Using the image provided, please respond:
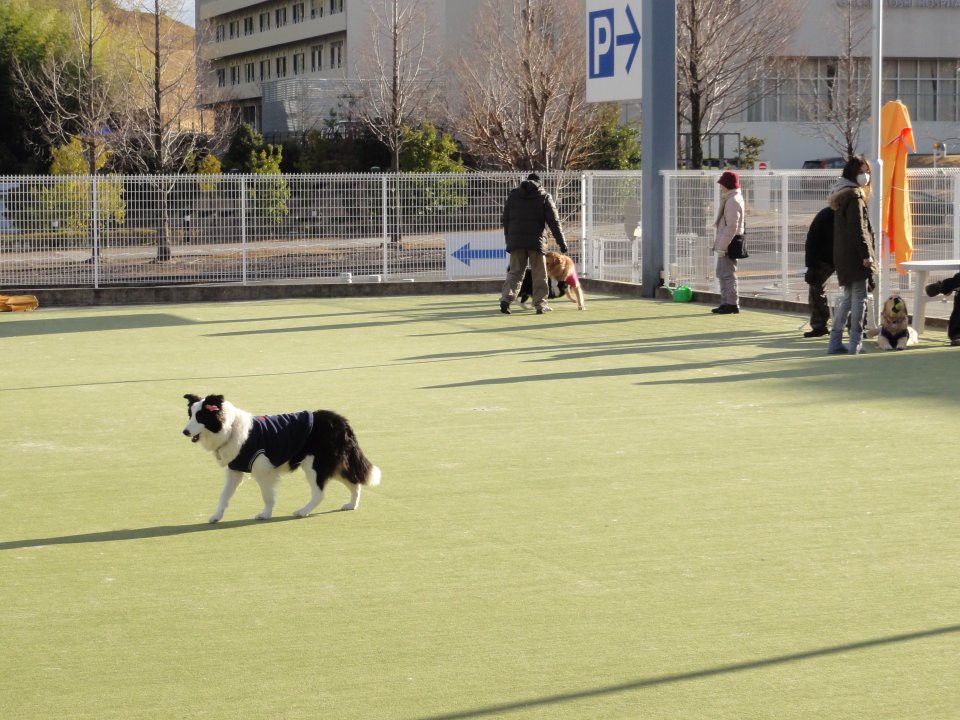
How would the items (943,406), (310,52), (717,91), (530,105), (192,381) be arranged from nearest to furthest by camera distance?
(943,406), (192,381), (530,105), (717,91), (310,52)

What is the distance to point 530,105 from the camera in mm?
34531

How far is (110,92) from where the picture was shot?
41.4 metres

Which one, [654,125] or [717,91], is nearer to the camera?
[654,125]

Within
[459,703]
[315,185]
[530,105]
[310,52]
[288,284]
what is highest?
[310,52]

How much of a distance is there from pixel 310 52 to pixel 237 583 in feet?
226

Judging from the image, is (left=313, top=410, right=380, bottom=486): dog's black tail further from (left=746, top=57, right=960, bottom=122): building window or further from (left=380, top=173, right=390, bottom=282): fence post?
(left=746, top=57, right=960, bottom=122): building window

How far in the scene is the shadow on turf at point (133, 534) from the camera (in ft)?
23.2

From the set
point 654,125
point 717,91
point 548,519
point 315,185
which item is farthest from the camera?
point 717,91

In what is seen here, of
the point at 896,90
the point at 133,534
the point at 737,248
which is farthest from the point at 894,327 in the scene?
the point at 896,90

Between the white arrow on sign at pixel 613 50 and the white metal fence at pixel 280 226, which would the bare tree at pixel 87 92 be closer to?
the white metal fence at pixel 280 226

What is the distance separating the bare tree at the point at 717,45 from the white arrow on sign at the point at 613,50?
13620mm

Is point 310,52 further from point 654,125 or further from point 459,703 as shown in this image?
point 459,703

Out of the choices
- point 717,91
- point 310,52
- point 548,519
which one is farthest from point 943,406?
point 310,52

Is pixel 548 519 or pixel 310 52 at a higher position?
pixel 310 52
